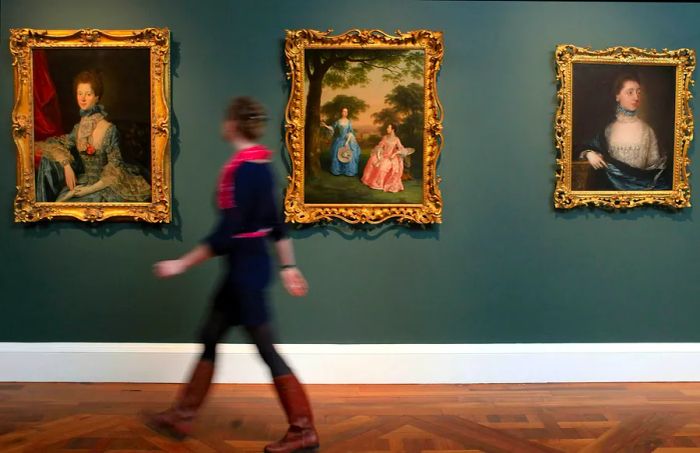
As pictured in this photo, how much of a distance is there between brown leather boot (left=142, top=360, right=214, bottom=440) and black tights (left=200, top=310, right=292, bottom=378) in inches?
4.7

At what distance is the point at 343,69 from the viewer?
3764 millimetres

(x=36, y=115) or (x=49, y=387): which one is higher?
(x=36, y=115)

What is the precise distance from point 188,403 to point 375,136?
69.2 inches

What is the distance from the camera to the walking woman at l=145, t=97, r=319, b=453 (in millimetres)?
2758

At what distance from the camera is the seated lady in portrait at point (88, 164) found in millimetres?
3770

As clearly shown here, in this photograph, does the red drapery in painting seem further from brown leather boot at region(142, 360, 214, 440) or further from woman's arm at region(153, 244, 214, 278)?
brown leather boot at region(142, 360, 214, 440)

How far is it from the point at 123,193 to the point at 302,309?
1218mm

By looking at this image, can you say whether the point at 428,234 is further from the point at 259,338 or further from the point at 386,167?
the point at 259,338

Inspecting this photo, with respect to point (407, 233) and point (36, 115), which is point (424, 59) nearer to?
point (407, 233)

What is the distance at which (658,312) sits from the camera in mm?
3957

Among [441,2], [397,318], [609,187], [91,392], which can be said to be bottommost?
[91,392]

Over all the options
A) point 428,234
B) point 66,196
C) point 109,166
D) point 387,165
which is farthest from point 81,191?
point 428,234

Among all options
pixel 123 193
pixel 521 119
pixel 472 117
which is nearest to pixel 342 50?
pixel 472 117

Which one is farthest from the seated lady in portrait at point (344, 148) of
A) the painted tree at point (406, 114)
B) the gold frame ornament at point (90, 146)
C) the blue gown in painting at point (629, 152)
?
the blue gown in painting at point (629, 152)
